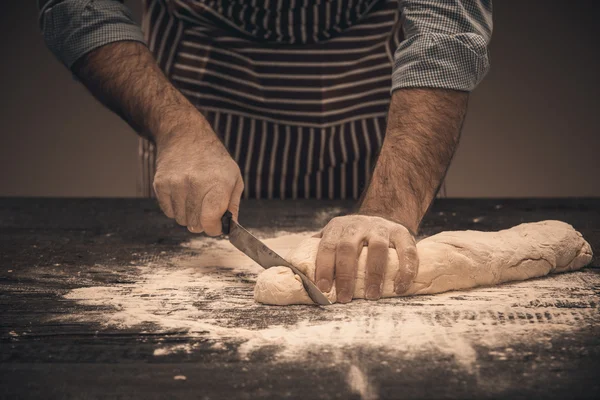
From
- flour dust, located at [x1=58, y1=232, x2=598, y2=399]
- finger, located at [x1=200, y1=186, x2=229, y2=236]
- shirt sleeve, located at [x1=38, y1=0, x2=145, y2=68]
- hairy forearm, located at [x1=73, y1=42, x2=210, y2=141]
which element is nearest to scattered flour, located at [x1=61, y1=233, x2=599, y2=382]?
flour dust, located at [x1=58, y1=232, x2=598, y2=399]

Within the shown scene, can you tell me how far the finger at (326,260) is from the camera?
111 cm

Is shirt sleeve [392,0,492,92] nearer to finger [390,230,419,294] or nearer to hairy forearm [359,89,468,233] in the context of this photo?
hairy forearm [359,89,468,233]

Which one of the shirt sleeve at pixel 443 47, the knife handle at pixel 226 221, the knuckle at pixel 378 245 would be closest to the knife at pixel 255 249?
the knife handle at pixel 226 221

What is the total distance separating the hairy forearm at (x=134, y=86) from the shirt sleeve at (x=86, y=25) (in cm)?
2

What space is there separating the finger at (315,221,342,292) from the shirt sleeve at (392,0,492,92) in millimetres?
504

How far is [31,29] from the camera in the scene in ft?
11.9

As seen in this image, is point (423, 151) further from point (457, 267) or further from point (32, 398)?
point (32, 398)

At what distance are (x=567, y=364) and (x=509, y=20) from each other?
2983mm

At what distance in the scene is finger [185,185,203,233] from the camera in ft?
4.27

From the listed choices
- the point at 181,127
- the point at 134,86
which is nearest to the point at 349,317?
the point at 181,127

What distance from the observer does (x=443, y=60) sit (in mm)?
1460

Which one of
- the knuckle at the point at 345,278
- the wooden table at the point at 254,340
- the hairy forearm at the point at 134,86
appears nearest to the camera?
the wooden table at the point at 254,340

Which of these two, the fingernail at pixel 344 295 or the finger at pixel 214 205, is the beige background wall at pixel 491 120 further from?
the fingernail at pixel 344 295

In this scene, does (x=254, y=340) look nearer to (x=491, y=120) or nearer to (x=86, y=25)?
(x=86, y=25)
